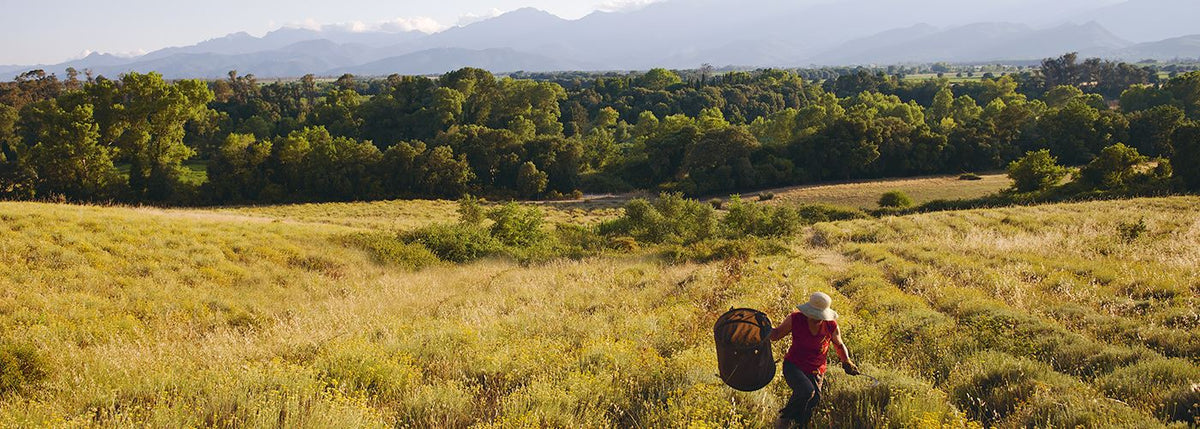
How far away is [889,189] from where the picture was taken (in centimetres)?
5219

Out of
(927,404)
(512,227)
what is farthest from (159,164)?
(927,404)

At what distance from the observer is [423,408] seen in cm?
533

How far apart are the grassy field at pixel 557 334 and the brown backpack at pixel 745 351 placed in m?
0.41

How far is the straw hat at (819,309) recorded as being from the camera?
198 inches

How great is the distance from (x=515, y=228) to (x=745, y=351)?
19.7 meters

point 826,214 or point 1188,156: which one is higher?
point 1188,156

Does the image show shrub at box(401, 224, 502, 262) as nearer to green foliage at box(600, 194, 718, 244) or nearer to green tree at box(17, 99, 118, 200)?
green foliage at box(600, 194, 718, 244)

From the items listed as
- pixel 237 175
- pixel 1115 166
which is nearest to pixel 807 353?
pixel 1115 166

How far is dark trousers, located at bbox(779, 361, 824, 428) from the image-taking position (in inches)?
199

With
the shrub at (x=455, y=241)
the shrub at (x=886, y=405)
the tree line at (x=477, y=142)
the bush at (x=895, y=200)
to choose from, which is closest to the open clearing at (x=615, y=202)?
the bush at (x=895, y=200)

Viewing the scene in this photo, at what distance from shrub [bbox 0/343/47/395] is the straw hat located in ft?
27.0

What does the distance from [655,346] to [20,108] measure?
106033 millimetres

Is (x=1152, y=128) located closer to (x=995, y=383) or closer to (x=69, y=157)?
(x=995, y=383)

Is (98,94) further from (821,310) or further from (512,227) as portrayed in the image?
(821,310)
